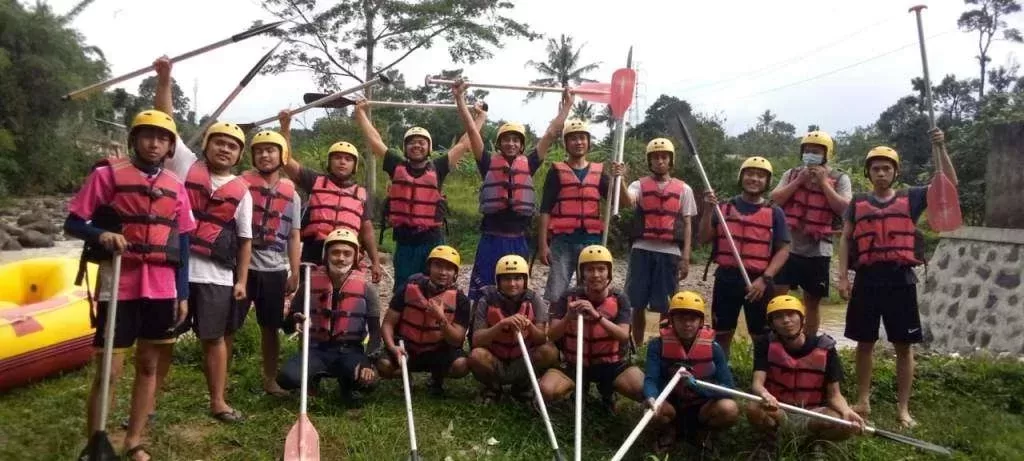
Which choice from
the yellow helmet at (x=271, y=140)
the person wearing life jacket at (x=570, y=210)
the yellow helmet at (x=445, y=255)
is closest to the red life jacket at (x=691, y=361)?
the person wearing life jacket at (x=570, y=210)

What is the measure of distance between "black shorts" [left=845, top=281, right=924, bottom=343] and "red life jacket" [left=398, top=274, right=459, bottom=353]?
2.79 meters

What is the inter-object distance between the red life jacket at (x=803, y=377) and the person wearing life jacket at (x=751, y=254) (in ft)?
2.48

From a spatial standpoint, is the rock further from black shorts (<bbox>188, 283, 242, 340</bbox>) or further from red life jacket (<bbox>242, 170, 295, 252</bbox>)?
black shorts (<bbox>188, 283, 242, 340</bbox>)

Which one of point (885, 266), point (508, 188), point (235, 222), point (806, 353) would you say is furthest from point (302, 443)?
point (885, 266)

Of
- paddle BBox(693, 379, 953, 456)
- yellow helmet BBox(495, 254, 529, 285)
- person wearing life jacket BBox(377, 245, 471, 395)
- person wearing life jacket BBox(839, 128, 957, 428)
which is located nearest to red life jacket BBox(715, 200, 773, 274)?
person wearing life jacket BBox(839, 128, 957, 428)

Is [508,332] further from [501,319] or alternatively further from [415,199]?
[415,199]

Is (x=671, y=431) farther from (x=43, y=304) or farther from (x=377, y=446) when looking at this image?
(x=43, y=304)

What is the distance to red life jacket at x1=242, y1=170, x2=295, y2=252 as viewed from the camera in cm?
498

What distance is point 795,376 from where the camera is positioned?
4676 millimetres

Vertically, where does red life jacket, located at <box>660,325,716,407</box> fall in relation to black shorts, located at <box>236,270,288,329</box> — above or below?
below

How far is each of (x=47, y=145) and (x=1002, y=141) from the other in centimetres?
2709

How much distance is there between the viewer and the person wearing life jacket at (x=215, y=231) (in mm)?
4418

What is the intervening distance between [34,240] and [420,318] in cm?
1701

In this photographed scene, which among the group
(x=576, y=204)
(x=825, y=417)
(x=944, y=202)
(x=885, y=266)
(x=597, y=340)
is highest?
(x=944, y=202)
